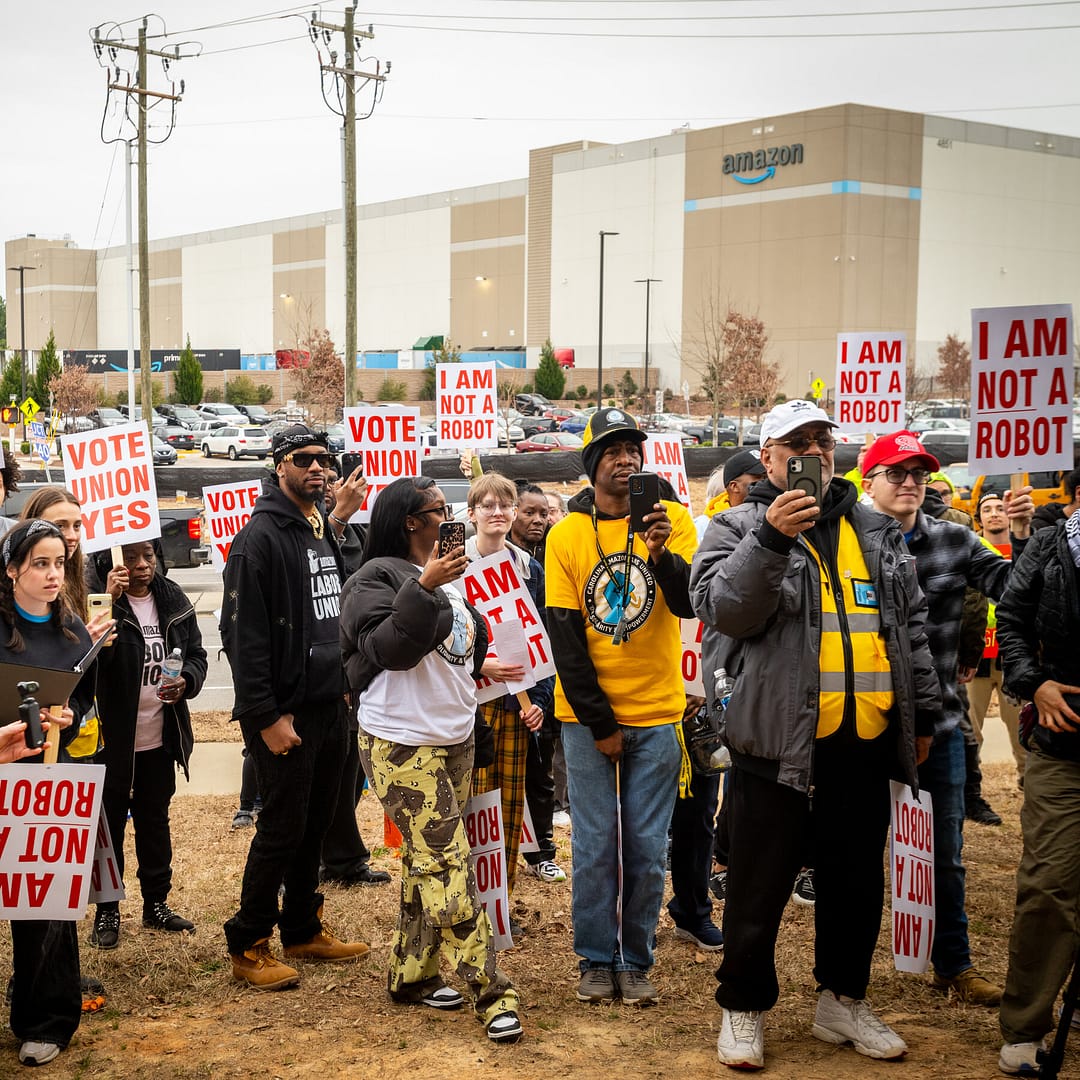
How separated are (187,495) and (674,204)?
167 feet

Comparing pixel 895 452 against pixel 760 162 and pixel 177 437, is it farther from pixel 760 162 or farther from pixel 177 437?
pixel 760 162

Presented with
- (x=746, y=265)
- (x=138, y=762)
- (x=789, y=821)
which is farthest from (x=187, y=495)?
(x=746, y=265)

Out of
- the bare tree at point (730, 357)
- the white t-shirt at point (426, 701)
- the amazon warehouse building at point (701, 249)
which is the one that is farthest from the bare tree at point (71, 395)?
the white t-shirt at point (426, 701)

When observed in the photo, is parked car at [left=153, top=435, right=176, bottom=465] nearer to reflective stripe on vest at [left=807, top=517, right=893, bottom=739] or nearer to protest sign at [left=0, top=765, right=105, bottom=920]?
protest sign at [left=0, top=765, right=105, bottom=920]

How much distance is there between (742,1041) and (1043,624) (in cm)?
175

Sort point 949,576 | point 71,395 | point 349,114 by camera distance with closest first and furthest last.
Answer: point 949,576 → point 349,114 → point 71,395

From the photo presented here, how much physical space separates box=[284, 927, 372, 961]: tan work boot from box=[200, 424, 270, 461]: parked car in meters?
42.3

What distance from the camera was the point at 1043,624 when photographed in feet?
14.2

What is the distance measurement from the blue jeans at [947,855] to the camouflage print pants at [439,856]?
1727 mm

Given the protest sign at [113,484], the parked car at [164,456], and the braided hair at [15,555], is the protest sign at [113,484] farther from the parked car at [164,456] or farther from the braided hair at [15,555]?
the parked car at [164,456]

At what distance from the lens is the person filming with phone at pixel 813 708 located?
13.4ft

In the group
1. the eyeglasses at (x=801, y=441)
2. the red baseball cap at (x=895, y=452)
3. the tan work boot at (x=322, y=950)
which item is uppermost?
the eyeglasses at (x=801, y=441)

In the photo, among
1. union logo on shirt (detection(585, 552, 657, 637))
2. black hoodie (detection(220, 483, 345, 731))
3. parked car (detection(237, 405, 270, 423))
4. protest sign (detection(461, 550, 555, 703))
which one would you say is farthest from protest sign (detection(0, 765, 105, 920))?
parked car (detection(237, 405, 270, 423))

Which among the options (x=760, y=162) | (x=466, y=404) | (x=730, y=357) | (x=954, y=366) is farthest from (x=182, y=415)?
(x=466, y=404)
